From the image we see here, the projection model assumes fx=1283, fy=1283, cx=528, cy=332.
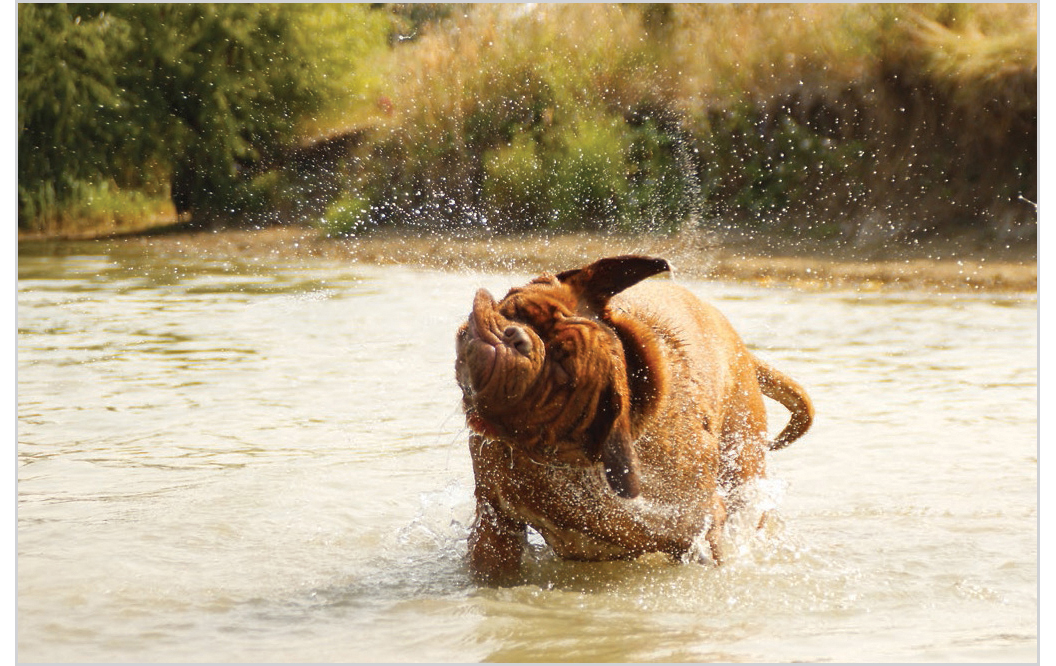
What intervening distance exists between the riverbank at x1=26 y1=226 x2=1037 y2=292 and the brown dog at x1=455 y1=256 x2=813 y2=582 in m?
5.07

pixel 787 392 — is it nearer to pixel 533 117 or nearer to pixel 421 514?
pixel 421 514

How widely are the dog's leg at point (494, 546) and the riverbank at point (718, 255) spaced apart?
17.6 ft

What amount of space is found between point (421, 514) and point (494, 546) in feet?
4.14

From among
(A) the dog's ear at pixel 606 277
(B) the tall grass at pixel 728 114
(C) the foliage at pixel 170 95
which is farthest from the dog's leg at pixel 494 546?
(C) the foliage at pixel 170 95

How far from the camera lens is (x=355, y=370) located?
7.73m

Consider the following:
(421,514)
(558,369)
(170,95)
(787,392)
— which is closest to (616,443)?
(558,369)

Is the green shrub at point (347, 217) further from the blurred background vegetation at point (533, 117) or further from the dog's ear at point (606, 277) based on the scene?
the dog's ear at point (606, 277)

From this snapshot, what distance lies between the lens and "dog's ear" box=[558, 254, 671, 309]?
3086mm

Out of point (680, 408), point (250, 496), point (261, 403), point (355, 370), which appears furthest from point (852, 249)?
point (680, 408)

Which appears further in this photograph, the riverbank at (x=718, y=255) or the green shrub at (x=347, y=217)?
the green shrub at (x=347, y=217)

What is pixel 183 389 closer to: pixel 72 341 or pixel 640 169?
pixel 72 341

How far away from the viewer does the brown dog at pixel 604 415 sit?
2885mm

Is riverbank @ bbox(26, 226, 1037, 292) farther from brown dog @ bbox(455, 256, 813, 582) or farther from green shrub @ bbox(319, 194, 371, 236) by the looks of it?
brown dog @ bbox(455, 256, 813, 582)

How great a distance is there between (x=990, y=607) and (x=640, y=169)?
901cm
